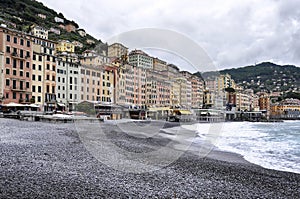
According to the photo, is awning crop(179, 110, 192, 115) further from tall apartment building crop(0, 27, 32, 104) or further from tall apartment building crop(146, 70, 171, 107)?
tall apartment building crop(0, 27, 32, 104)

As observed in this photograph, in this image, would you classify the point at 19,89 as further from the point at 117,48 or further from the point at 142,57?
the point at 142,57

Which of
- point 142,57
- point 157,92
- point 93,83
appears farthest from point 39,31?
point 142,57

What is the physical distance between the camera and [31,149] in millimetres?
10422

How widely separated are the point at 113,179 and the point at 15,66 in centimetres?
4398

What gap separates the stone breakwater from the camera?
243 inches

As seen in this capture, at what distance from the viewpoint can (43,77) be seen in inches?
1988

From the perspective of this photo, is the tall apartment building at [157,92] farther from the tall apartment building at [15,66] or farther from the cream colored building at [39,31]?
the cream colored building at [39,31]

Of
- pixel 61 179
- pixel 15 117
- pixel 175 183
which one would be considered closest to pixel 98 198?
pixel 61 179

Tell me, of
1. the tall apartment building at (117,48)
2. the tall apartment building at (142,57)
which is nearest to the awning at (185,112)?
the tall apartment building at (142,57)

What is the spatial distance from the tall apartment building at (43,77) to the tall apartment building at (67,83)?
1.12 m

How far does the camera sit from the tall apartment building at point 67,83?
174 ft

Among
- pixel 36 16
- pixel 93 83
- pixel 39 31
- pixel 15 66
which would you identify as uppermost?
pixel 36 16

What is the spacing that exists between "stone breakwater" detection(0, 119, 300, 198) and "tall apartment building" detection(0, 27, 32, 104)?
119 feet

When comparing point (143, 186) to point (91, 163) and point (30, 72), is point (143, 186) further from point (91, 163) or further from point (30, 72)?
point (30, 72)
